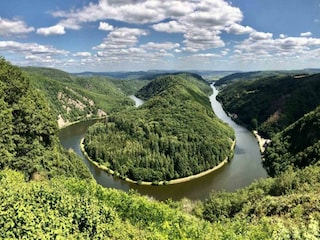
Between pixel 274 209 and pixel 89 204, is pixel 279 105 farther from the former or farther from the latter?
pixel 89 204

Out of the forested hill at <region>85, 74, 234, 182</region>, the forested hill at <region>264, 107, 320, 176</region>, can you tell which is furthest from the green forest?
the forested hill at <region>85, 74, 234, 182</region>

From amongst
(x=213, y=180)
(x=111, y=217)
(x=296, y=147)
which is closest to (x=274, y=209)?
(x=111, y=217)

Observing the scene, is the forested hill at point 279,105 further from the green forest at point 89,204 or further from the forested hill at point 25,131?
the forested hill at point 25,131

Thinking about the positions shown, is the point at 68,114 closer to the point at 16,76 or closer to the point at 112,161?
the point at 112,161

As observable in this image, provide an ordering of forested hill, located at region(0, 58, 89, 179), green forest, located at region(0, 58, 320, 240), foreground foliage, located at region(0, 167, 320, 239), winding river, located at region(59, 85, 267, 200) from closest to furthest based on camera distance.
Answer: foreground foliage, located at region(0, 167, 320, 239), green forest, located at region(0, 58, 320, 240), forested hill, located at region(0, 58, 89, 179), winding river, located at region(59, 85, 267, 200)

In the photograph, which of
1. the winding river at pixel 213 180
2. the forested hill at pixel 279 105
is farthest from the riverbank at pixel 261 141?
the forested hill at pixel 279 105

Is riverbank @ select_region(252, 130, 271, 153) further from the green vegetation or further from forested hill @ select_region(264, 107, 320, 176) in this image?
the green vegetation
